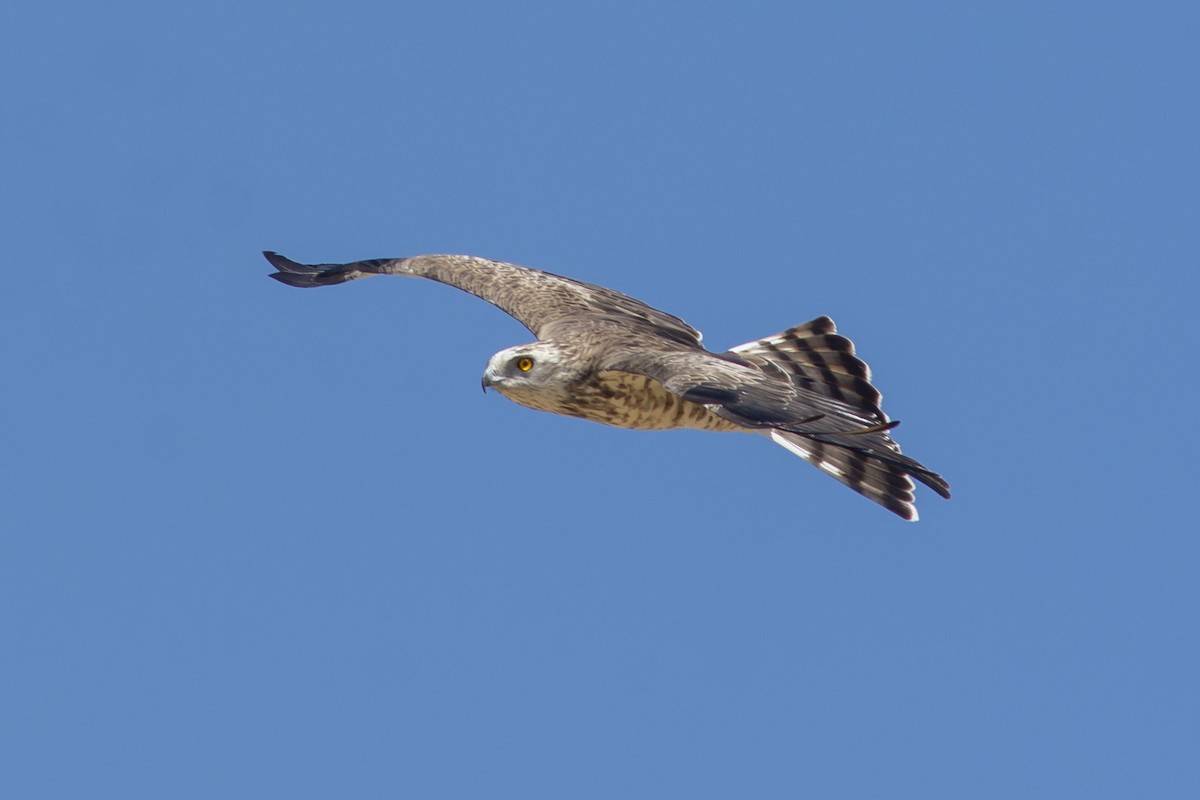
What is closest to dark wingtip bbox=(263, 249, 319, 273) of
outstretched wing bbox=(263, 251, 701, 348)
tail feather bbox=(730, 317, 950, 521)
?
outstretched wing bbox=(263, 251, 701, 348)

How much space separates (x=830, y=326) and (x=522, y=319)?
3000 millimetres

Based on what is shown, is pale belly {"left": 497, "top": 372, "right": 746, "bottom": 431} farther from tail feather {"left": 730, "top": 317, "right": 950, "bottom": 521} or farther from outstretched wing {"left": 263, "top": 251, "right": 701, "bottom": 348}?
outstretched wing {"left": 263, "top": 251, "right": 701, "bottom": 348}

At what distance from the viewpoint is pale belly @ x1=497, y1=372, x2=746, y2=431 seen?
15.9m

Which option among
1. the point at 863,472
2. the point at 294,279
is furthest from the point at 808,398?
the point at 294,279

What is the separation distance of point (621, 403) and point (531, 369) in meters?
0.85

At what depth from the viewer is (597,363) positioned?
1579 centimetres

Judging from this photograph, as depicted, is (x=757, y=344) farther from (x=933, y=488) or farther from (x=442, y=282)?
(x=933, y=488)

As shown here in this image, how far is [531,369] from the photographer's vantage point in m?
15.9

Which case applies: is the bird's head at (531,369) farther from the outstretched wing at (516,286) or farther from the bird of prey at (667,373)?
the outstretched wing at (516,286)

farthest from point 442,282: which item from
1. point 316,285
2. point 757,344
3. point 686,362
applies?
point 686,362

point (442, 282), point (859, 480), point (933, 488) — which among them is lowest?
point (933, 488)

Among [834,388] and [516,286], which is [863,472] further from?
[516,286]

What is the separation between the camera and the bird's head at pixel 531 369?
15844mm

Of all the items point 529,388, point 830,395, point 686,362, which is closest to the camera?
point 686,362
